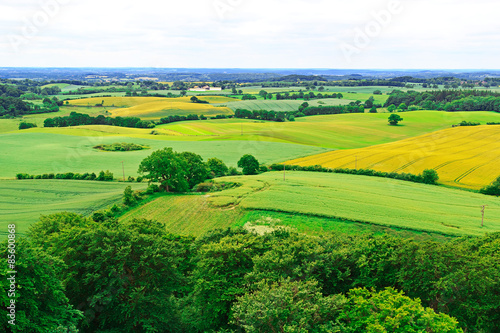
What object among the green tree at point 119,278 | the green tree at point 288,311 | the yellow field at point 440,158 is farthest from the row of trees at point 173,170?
the green tree at point 288,311

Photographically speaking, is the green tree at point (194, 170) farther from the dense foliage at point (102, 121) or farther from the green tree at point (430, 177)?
the dense foliage at point (102, 121)

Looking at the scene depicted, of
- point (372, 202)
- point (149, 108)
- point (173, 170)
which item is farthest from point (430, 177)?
point (149, 108)

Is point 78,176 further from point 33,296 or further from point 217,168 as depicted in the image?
point 33,296

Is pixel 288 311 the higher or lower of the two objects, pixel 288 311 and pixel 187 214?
the higher

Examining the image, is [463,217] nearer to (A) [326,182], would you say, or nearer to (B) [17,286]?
(A) [326,182]

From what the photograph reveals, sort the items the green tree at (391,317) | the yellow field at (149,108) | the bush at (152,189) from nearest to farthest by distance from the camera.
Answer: the green tree at (391,317) → the bush at (152,189) → the yellow field at (149,108)
